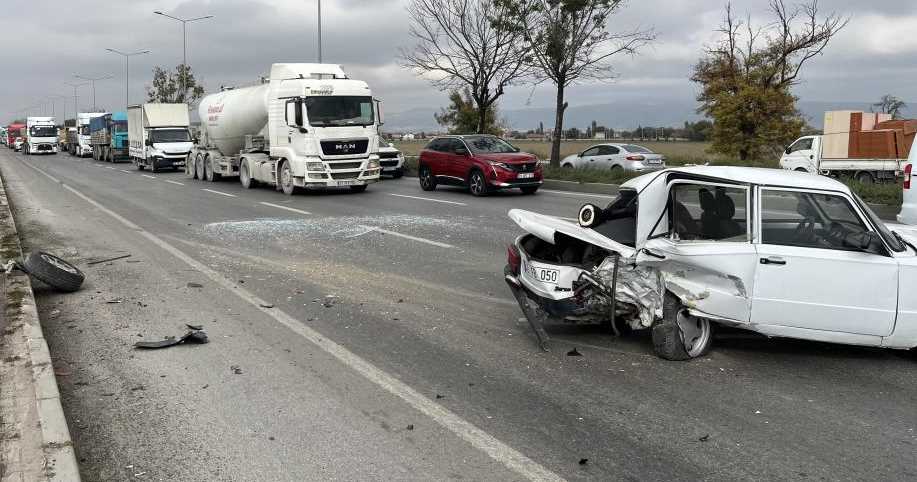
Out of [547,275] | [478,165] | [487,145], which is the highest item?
[487,145]

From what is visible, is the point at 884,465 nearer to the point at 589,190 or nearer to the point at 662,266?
the point at 662,266

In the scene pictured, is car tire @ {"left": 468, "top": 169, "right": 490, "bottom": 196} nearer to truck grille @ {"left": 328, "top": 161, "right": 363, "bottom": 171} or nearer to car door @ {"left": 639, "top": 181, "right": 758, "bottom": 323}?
truck grille @ {"left": 328, "top": 161, "right": 363, "bottom": 171}

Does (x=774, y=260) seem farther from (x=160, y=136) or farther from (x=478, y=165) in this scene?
(x=160, y=136)

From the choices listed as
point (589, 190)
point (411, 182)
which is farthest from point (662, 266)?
point (411, 182)

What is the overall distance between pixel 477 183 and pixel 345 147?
3.69 meters

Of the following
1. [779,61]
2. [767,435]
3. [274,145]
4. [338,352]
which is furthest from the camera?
[779,61]

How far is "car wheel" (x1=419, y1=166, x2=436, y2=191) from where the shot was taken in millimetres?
23170

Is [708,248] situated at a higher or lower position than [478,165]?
lower

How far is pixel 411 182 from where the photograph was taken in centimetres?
2748

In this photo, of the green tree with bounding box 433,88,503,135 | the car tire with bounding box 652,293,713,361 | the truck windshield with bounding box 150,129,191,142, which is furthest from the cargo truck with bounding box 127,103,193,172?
the car tire with bounding box 652,293,713,361

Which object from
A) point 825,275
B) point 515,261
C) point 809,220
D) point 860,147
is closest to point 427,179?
point 860,147

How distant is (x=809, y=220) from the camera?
5.85 meters

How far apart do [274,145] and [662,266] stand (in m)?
17.8

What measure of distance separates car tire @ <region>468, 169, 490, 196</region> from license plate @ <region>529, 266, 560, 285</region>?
1451 cm
